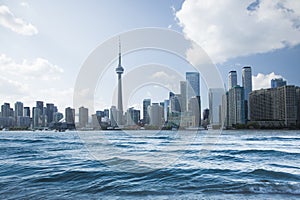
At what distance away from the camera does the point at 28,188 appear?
34.3ft

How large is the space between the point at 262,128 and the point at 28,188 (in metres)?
120

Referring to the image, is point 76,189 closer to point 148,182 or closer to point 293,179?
point 148,182

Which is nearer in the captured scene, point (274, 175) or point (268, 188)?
point (268, 188)

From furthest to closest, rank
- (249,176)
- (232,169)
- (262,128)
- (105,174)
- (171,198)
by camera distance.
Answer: (262,128) < (232,169) < (105,174) < (249,176) < (171,198)

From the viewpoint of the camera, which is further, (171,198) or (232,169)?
(232,169)

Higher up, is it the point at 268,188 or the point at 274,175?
the point at 268,188

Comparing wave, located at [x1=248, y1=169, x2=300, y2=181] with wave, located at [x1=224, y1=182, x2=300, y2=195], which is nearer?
wave, located at [x1=224, y1=182, x2=300, y2=195]

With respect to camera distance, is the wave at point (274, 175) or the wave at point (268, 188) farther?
the wave at point (274, 175)

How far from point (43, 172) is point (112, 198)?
249 inches

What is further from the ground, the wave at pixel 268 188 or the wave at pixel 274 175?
the wave at pixel 268 188

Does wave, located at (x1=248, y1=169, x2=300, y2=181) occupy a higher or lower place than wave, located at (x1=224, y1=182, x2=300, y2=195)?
lower

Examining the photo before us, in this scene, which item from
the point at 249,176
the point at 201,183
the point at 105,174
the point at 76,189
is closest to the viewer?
the point at 76,189

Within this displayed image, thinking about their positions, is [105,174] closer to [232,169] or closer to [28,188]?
[28,188]

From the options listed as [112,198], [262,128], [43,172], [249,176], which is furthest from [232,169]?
[262,128]
